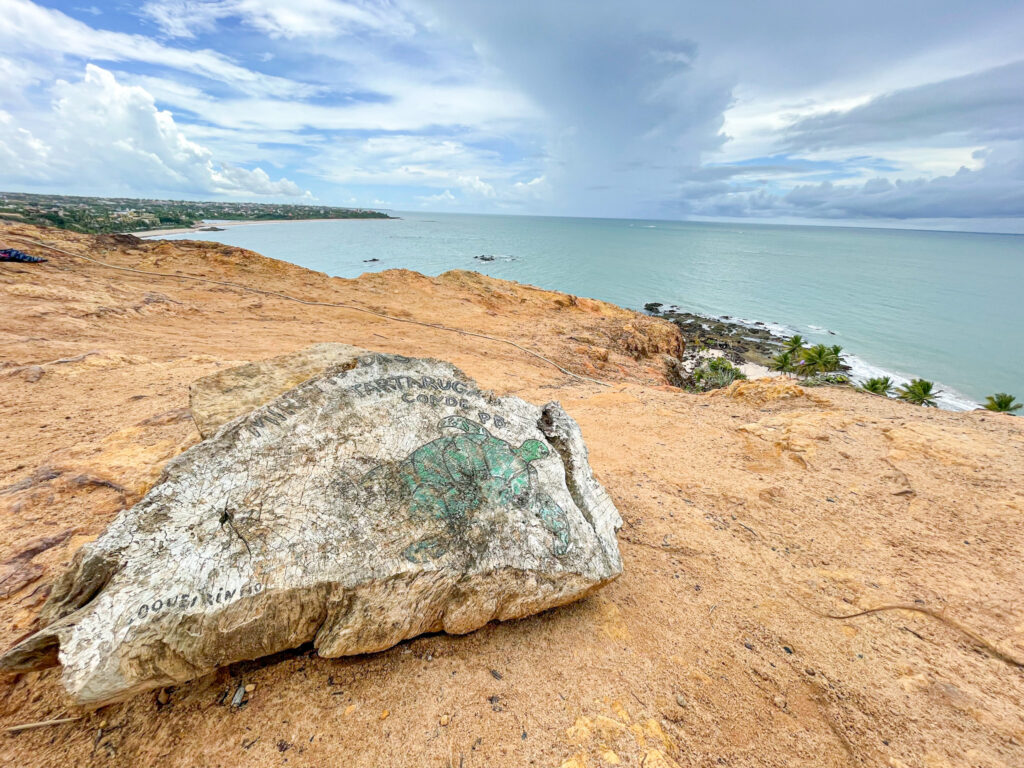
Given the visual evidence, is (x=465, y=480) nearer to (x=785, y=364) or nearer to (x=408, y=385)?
A: (x=408, y=385)

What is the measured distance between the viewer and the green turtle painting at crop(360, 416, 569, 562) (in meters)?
3.73

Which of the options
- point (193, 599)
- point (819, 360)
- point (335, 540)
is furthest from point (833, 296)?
point (193, 599)

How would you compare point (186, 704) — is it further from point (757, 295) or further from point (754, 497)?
point (757, 295)

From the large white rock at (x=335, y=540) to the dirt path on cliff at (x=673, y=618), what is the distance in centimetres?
37

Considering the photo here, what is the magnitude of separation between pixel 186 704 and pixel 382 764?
1486 millimetres

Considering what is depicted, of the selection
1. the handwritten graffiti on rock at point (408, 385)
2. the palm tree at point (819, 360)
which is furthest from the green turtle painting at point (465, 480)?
the palm tree at point (819, 360)

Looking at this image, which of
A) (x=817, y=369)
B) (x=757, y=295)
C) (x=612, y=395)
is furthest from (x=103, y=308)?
(x=757, y=295)

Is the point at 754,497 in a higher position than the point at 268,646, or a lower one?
lower

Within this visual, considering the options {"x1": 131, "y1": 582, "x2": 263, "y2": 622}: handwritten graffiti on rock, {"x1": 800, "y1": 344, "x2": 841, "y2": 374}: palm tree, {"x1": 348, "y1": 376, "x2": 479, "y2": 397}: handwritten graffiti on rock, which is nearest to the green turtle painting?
{"x1": 348, "y1": 376, "x2": 479, "y2": 397}: handwritten graffiti on rock

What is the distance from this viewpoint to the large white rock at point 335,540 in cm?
274

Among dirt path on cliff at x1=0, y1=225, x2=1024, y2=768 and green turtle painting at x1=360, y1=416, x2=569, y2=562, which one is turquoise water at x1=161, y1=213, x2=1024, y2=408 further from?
green turtle painting at x1=360, y1=416, x2=569, y2=562

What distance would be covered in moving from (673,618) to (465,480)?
2499 mm

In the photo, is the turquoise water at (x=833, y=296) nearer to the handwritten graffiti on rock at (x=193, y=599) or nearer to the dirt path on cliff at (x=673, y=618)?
the dirt path on cliff at (x=673, y=618)

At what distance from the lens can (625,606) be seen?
421 cm
